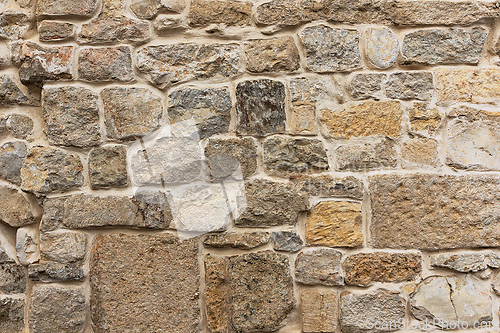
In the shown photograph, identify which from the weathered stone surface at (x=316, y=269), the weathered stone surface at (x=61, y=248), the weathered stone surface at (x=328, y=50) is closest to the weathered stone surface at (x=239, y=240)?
the weathered stone surface at (x=316, y=269)

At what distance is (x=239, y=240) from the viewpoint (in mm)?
1539

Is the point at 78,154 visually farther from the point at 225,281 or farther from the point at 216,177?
the point at 225,281

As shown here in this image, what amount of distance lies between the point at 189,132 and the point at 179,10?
55cm

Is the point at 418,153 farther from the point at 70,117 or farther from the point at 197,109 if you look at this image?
the point at 70,117

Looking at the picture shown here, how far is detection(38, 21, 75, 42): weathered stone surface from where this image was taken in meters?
1.56

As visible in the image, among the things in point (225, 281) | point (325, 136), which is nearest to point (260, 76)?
point (325, 136)

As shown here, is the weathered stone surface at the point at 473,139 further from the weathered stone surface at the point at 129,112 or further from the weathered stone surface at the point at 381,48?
the weathered stone surface at the point at 129,112

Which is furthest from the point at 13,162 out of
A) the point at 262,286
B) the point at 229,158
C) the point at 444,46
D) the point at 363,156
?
the point at 444,46

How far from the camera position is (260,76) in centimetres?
160

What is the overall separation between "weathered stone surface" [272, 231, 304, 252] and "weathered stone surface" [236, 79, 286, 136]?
A: 451mm

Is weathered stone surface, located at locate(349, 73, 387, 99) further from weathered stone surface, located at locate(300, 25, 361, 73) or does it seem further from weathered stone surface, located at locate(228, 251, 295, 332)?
weathered stone surface, located at locate(228, 251, 295, 332)

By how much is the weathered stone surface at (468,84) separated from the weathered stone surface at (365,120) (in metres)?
0.24

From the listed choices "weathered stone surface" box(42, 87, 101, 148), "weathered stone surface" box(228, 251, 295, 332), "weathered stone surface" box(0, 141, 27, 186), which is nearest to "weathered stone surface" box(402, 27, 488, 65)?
"weathered stone surface" box(228, 251, 295, 332)

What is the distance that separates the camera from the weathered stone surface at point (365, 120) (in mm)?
1590
